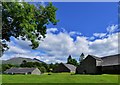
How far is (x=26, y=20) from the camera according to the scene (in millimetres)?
20406

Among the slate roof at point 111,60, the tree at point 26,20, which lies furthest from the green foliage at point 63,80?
the slate roof at point 111,60

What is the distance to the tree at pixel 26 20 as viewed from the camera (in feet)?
65.1

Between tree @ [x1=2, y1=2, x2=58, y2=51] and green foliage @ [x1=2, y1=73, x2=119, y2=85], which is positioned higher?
tree @ [x1=2, y1=2, x2=58, y2=51]

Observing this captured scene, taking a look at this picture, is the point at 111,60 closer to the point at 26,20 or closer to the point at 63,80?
the point at 63,80

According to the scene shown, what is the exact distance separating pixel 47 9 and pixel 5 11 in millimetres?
4658

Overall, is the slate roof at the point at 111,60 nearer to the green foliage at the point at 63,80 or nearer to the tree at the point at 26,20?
the green foliage at the point at 63,80

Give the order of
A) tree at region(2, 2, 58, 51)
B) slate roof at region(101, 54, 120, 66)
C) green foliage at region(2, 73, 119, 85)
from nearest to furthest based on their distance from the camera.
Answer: tree at region(2, 2, 58, 51)
green foliage at region(2, 73, 119, 85)
slate roof at region(101, 54, 120, 66)

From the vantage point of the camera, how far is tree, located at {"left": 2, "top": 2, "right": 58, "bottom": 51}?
781 inches

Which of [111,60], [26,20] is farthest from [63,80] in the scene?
[111,60]

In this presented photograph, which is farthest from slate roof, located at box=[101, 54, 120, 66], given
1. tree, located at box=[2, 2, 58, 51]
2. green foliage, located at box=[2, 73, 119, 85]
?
tree, located at box=[2, 2, 58, 51]

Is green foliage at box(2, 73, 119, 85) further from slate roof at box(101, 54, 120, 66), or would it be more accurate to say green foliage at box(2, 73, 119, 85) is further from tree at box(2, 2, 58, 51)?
slate roof at box(101, 54, 120, 66)

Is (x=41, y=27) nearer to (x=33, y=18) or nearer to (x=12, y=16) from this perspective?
(x=33, y=18)

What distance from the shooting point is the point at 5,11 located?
19891 mm

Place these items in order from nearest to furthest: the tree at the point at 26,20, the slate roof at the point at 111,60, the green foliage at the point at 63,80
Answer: the tree at the point at 26,20 → the green foliage at the point at 63,80 → the slate roof at the point at 111,60
